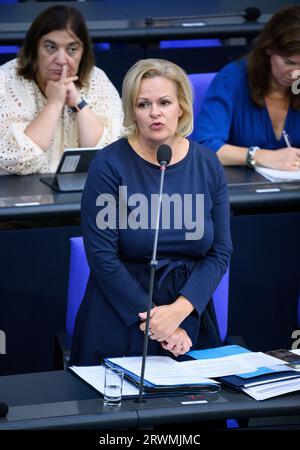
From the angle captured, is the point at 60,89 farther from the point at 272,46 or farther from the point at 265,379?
the point at 265,379

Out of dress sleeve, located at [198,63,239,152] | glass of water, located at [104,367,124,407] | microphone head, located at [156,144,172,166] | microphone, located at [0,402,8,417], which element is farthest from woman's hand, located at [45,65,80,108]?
microphone, located at [0,402,8,417]

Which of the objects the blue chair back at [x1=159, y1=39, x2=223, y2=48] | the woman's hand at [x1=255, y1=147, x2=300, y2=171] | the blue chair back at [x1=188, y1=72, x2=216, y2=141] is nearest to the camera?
the woman's hand at [x1=255, y1=147, x2=300, y2=171]

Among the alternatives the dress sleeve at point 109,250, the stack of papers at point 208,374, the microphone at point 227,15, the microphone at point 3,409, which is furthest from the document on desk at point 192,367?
the microphone at point 227,15

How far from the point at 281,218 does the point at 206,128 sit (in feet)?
1.83

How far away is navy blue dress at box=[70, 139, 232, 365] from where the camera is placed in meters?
2.86

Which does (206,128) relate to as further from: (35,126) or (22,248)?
(22,248)

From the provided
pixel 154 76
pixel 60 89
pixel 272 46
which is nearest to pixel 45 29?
pixel 60 89

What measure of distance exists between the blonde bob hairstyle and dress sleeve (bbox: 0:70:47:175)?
99 centimetres

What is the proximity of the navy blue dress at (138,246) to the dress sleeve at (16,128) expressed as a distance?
1005 mm

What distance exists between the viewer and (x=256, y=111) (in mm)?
4184

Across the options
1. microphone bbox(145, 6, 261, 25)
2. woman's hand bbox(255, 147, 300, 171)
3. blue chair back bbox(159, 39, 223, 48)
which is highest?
microphone bbox(145, 6, 261, 25)

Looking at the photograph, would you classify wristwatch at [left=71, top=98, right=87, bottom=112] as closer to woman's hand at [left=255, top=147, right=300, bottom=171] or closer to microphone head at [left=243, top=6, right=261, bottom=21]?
woman's hand at [left=255, top=147, right=300, bottom=171]

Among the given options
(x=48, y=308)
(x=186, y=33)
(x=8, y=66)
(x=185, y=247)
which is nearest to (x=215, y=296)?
(x=185, y=247)

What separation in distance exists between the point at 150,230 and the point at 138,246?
6 centimetres
